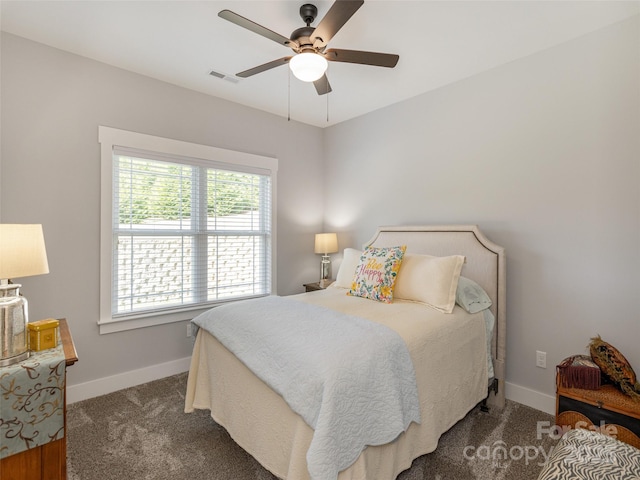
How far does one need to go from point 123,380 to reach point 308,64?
9.39 ft

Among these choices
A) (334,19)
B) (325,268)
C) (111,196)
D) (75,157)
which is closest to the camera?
(334,19)

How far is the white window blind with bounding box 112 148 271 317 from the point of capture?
2.74 meters

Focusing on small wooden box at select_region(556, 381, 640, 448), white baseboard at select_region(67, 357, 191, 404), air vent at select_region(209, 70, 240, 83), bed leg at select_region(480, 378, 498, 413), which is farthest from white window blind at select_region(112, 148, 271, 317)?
small wooden box at select_region(556, 381, 640, 448)

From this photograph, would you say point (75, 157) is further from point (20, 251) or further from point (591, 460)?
point (591, 460)

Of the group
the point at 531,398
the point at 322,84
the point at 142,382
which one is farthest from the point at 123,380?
the point at 531,398

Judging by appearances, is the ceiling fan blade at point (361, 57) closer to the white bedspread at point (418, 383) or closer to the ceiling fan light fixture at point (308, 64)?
the ceiling fan light fixture at point (308, 64)

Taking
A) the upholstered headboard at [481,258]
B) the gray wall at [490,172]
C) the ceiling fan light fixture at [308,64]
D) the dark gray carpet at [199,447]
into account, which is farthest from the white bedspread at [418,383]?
the ceiling fan light fixture at [308,64]

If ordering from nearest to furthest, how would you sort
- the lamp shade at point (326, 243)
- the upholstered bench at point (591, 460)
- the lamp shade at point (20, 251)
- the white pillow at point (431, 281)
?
the upholstered bench at point (591, 460), the lamp shade at point (20, 251), the white pillow at point (431, 281), the lamp shade at point (326, 243)

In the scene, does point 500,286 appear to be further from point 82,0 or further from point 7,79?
point 7,79

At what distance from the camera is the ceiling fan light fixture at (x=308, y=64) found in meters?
1.77

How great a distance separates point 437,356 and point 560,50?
2.37 m

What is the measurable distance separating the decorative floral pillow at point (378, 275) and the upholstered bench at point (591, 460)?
1.23m

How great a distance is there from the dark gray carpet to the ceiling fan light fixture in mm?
2248

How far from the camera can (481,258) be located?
2.56 meters
